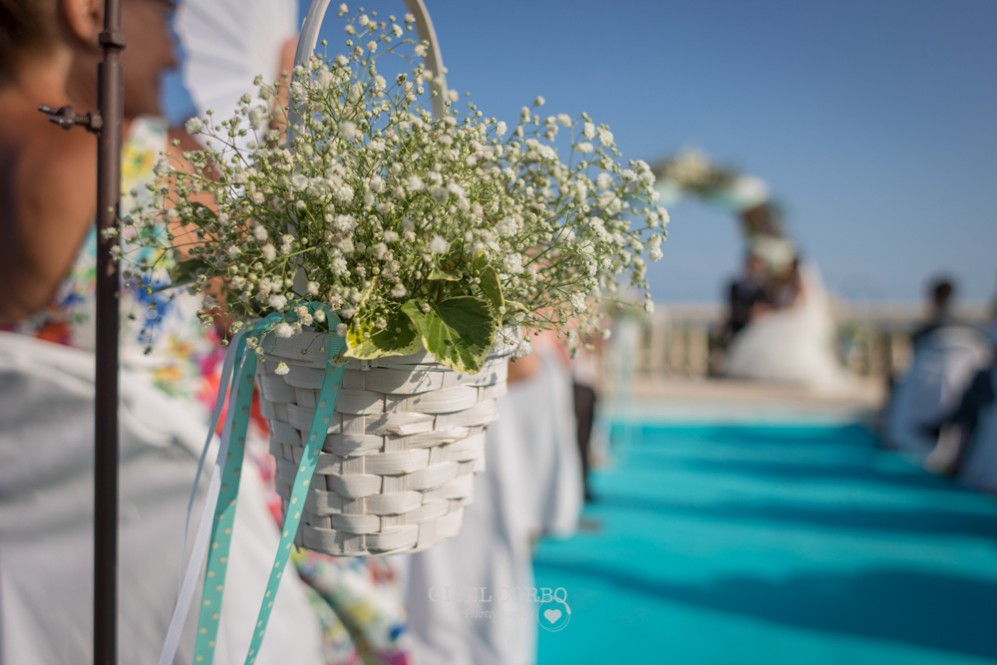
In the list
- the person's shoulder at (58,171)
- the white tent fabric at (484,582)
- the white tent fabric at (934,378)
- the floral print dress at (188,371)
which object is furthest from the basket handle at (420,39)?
the white tent fabric at (934,378)

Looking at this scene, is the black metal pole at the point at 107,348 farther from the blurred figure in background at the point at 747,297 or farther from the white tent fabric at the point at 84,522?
the blurred figure in background at the point at 747,297

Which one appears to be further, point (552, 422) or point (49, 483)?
point (552, 422)

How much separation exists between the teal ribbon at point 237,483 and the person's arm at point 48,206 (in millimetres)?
562

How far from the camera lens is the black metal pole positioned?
0.88 m

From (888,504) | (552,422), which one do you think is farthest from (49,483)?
(888,504)

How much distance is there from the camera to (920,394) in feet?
20.1

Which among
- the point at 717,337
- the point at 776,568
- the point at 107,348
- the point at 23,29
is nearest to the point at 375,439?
the point at 107,348

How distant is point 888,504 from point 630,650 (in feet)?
10.0

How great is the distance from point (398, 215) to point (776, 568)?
3.34 meters

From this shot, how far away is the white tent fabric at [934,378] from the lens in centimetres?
595

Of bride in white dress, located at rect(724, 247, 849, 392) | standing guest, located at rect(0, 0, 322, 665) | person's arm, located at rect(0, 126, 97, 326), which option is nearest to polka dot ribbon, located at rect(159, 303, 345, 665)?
standing guest, located at rect(0, 0, 322, 665)

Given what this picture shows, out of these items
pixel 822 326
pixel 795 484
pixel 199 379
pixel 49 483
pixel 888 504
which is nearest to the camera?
pixel 49 483

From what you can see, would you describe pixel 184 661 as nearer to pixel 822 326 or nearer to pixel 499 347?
pixel 499 347

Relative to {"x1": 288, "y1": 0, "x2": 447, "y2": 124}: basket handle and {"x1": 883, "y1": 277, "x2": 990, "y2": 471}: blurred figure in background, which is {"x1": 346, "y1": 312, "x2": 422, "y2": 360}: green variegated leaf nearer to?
{"x1": 288, "y1": 0, "x2": 447, "y2": 124}: basket handle
